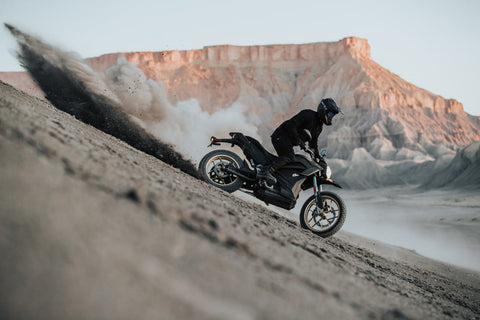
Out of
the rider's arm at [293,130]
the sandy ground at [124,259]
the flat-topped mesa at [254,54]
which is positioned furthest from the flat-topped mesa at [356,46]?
the sandy ground at [124,259]

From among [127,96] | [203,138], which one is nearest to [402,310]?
[127,96]

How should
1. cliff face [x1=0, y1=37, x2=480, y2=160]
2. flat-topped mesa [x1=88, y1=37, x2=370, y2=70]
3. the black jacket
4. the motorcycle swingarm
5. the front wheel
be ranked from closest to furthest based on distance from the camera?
the front wheel → the black jacket → the motorcycle swingarm → cliff face [x1=0, y1=37, x2=480, y2=160] → flat-topped mesa [x1=88, y1=37, x2=370, y2=70]

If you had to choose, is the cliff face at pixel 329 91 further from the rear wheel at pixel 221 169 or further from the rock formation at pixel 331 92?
the rear wheel at pixel 221 169

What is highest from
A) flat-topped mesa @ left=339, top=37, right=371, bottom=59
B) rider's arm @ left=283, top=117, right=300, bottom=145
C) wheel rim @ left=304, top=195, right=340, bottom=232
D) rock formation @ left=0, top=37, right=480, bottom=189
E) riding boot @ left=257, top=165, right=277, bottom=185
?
flat-topped mesa @ left=339, top=37, right=371, bottom=59

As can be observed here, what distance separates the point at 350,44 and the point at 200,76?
97.7 ft

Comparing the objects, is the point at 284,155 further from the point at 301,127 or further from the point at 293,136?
the point at 301,127

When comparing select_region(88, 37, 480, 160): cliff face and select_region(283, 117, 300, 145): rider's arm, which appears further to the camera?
select_region(88, 37, 480, 160): cliff face

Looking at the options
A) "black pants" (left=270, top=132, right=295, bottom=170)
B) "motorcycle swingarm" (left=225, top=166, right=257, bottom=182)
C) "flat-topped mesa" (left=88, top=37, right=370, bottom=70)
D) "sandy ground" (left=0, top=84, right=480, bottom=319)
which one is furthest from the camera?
"flat-topped mesa" (left=88, top=37, right=370, bottom=70)

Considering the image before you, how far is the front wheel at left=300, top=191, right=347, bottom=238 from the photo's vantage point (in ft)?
16.7

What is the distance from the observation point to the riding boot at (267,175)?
543cm

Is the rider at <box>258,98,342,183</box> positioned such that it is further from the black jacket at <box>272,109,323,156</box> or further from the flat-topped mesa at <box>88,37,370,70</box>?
the flat-topped mesa at <box>88,37,370,70</box>

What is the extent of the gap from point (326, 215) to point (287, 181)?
0.81m

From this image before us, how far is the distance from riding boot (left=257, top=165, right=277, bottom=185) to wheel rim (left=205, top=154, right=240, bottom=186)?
0.58m

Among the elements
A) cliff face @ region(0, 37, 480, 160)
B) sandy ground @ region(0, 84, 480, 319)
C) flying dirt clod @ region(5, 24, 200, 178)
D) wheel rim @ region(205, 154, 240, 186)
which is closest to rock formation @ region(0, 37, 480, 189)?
cliff face @ region(0, 37, 480, 160)
